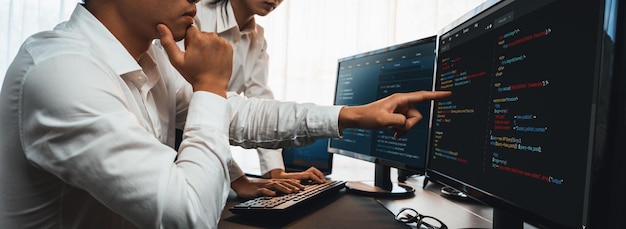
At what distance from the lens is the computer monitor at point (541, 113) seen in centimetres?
41

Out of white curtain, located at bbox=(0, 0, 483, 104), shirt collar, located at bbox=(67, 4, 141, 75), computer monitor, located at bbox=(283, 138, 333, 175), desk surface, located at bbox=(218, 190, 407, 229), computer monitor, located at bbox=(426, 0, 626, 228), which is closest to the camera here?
computer monitor, located at bbox=(426, 0, 626, 228)

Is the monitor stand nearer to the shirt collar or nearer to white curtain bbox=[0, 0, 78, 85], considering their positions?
the shirt collar

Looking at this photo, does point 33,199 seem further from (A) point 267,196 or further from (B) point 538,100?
(B) point 538,100

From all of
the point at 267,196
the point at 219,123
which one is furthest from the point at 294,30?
the point at 219,123

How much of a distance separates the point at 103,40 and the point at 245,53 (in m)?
0.88

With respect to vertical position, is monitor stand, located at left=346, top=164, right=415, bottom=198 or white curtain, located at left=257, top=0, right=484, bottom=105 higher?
white curtain, located at left=257, top=0, right=484, bottom=105

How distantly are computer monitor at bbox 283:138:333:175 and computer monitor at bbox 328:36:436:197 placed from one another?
0.51ft

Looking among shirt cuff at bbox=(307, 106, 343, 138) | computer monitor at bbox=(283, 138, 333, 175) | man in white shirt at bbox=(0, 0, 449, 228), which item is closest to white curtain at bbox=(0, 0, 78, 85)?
computer monitor at bbox=(283, 138, 333, 175)

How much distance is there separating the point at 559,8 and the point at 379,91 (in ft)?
2.20

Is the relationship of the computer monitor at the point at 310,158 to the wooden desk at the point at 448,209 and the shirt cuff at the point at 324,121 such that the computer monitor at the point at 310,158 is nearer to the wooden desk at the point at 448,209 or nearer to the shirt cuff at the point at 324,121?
the wooden desk at the point at 448,209

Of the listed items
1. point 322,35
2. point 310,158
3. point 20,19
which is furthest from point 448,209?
point 20,19

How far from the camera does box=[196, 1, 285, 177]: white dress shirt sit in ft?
4.56

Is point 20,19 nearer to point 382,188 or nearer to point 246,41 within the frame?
point 246,41

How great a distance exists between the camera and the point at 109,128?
1.67 ft
